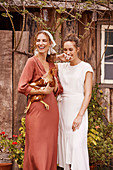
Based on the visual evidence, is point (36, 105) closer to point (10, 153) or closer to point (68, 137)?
point (68, 137)

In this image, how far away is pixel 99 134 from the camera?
5906mm

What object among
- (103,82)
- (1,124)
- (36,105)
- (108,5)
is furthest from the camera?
(103,82)

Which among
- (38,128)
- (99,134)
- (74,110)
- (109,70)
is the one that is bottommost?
(99,134)

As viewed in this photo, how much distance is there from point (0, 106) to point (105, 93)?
2.54 metres

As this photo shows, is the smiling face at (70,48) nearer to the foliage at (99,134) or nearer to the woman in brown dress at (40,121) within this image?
the woman in brown dress at (40,121)

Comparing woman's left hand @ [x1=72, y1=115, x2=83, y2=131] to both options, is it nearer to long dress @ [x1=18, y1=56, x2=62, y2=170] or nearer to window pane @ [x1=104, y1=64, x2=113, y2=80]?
long dress @ [x1=18, y1=56, x2=62, y2=170]

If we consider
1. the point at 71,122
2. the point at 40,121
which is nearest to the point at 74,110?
the point at 71,122

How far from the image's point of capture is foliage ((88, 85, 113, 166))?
5.68 meters

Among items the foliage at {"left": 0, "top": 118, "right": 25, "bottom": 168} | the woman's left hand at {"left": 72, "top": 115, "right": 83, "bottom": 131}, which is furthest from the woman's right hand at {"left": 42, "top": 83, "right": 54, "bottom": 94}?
the foliage at {"left": 0, "top": 118, "right": 25, "bottom": 168}

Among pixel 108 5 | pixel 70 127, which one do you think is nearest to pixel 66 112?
pixel 70 127

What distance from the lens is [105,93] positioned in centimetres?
686

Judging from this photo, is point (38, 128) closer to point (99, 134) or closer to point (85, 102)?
point (85, 102)

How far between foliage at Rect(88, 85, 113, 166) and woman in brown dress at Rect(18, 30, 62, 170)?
157 centimetres

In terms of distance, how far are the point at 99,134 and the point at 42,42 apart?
2538 mm
